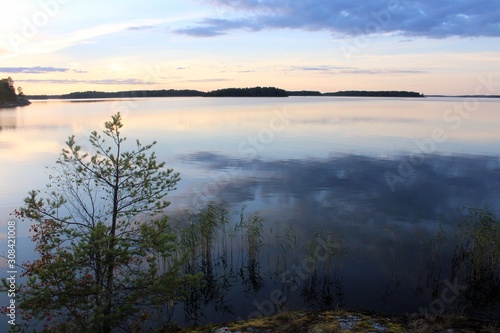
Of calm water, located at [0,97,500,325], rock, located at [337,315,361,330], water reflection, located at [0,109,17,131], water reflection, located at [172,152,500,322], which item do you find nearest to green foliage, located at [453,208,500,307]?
water reflection, located at [172,152,500,322]

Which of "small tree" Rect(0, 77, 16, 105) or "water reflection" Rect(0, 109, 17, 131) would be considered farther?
"small tree" Rect(0, 77, 16, 105)

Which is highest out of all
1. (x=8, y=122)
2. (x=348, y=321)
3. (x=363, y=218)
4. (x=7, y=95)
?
(x=7, y=95)

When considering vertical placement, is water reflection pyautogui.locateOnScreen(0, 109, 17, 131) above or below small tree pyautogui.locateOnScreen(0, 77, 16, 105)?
below

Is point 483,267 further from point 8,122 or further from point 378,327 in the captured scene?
point 8,122

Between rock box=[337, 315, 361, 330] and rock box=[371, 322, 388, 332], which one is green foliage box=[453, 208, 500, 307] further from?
rock box=[337, 315, 361, 330]

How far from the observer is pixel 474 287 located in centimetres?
1332

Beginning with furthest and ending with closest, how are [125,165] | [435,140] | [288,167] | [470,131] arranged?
[470,131] → [435,140] → [288,167] → [125,165]

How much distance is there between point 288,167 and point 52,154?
25.1m

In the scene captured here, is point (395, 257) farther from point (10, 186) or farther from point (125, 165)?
point (10, 186)

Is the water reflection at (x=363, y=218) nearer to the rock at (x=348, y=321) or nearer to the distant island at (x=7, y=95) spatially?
the rock at (x=348, y=321)

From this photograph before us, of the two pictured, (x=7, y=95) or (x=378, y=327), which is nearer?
(x=378, y=327)

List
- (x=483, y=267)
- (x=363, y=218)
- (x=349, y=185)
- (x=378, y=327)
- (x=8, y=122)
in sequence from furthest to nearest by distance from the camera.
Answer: (x=8, y=122) → (x=349, y=185) → (x=363, y=218) → (x=483, y=267) → (x=378, y=327)

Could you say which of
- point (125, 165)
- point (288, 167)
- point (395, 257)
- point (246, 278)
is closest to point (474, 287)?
point (395, 257)

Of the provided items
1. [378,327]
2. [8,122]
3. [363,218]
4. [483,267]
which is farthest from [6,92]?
[378,327]
